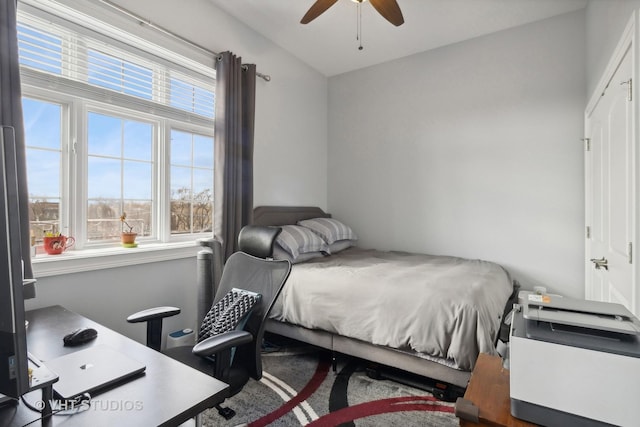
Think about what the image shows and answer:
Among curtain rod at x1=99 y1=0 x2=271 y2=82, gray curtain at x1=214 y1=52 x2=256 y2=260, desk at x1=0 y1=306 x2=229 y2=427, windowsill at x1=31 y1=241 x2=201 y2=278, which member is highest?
curtain rod at x1=99 y1=0 x2=271 y2=82

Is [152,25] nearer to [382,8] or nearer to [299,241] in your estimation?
[382,8]

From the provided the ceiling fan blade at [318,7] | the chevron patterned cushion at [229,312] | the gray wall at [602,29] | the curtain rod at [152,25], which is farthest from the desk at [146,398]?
the ceiling fan blade at [318,7]

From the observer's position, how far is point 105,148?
7.21ft

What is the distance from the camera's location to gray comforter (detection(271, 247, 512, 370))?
1.74 metres

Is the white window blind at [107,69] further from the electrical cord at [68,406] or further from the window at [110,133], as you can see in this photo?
the electrical cord at [68,406]

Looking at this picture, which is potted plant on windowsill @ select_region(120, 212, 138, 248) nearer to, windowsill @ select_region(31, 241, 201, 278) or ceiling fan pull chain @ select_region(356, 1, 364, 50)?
windowsill @ select_region(31, 241, 201, 278)

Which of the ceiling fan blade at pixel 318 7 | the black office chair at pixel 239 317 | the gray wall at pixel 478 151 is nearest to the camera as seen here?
the black office chair at pixel 239 317

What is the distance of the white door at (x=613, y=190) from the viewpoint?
4.82 feet

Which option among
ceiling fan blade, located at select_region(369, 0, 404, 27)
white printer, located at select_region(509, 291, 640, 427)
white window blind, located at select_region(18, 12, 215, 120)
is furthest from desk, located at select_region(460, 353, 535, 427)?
white window blind, located at select_region(18, 12, 215, 120)

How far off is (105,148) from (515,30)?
3679mm

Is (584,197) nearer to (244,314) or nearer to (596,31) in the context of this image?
(596,31)

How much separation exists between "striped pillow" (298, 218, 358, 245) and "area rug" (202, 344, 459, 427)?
4.24 ft

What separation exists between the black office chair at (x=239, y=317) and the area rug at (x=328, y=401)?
183mm

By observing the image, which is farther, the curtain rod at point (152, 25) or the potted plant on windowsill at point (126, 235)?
the potted plant on windowsill at point (126, 235)
